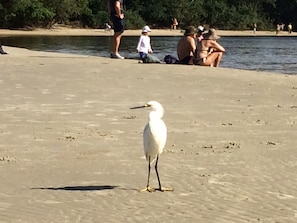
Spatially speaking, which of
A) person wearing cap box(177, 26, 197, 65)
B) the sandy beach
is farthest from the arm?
the sandy beach

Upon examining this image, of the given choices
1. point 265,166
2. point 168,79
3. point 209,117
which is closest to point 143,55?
point 168,79

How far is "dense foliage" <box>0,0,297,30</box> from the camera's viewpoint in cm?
6529

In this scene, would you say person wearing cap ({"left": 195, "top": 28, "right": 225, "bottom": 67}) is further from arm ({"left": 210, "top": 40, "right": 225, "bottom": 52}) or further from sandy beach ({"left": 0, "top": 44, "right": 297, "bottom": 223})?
sandy beach ({"left": 0, "top": 44, "right": 297, "bottom": 223})

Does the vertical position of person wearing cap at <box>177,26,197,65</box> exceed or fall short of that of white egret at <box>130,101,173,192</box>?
it falls short

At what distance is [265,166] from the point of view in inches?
293

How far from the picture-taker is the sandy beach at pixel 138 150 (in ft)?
19.6

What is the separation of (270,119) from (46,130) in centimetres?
308

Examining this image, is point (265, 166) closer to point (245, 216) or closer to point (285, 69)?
point (245, 216)

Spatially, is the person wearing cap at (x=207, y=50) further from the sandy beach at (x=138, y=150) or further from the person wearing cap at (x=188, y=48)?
the sandy beach at (x=138, y=150)

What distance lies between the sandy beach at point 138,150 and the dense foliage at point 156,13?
5069 cm

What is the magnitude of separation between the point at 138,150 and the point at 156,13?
237 ft

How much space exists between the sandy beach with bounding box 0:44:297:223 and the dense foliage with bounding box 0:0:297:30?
166 ft

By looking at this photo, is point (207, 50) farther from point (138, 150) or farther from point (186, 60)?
point (138, 150)

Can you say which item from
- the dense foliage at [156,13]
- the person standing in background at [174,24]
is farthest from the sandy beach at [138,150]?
the person standing in background at [174,24]
